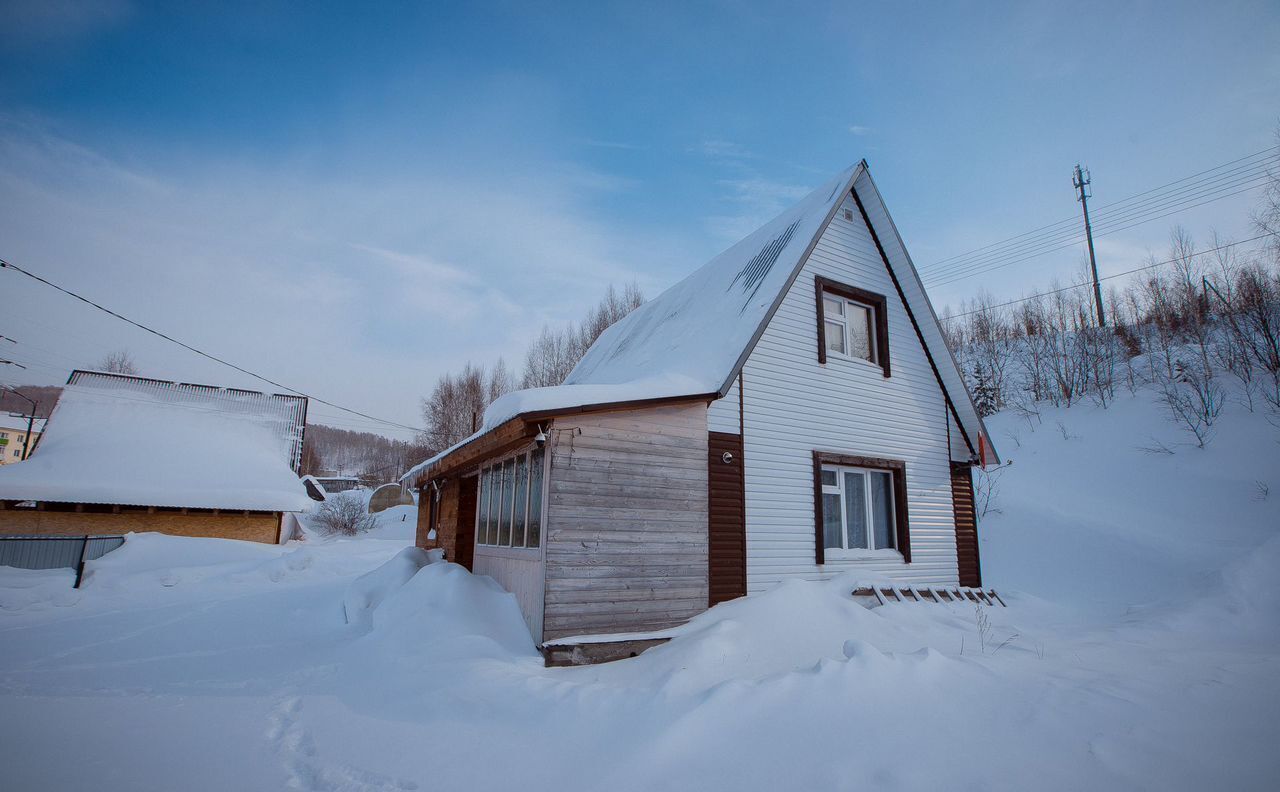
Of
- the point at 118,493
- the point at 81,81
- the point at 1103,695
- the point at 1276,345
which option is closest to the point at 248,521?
the point at 118,493

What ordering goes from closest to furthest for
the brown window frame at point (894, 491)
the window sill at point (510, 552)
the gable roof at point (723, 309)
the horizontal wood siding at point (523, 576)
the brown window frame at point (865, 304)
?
the horizontal wood siding at point (523, 576) < the window sill at point (510, 552) < the gable roof at point (723, 309) < the brown window frame at point (894, 491) < the brown window frame at point (865, 304)

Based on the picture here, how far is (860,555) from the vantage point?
9039 millimetres

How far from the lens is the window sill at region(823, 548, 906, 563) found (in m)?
8.78

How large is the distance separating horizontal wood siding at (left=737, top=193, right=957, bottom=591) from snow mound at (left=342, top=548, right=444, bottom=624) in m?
5.89

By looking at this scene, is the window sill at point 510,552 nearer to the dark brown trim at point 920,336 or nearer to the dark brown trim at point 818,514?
the dark brown trim at point 818,514

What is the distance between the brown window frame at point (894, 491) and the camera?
8633 mm

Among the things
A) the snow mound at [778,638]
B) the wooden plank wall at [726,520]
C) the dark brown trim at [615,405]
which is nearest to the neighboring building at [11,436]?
the dark brown trim at [615,405]

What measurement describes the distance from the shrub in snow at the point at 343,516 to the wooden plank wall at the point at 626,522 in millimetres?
25296

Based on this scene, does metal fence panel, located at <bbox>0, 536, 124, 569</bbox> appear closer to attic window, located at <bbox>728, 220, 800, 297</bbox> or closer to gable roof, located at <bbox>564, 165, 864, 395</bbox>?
gable roof, located at <bbox>564, 165, 864, 395</bbox>

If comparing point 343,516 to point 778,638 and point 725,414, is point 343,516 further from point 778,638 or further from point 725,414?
point 778,638

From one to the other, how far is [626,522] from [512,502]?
6.76 ft

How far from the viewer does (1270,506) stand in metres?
12.8

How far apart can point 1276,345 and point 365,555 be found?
28545 mm

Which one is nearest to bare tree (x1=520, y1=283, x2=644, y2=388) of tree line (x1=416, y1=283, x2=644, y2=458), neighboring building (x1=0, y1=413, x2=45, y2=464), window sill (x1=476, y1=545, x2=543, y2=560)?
tree line (x1=416, y1=283, x2=644, y2=458)
